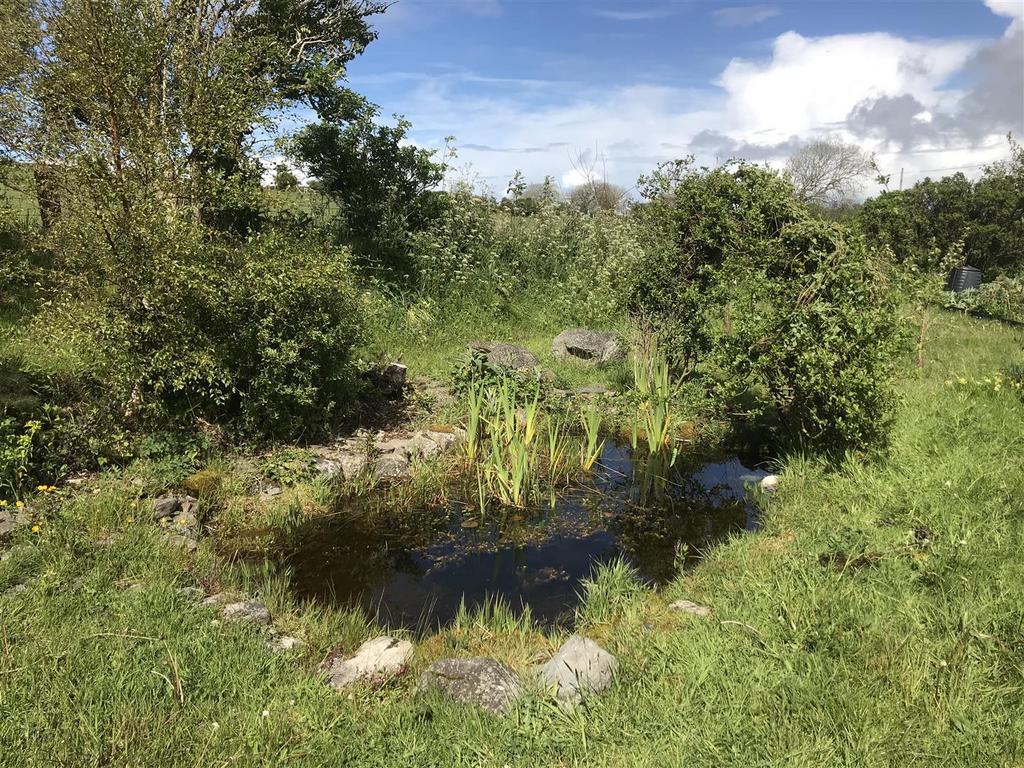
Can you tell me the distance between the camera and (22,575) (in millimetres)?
3598

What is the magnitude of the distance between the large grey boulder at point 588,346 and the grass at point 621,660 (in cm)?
505

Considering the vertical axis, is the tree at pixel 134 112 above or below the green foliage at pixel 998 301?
above

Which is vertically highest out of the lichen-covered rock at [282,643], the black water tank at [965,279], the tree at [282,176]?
the tree at [282,176]

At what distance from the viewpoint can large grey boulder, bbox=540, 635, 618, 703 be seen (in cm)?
297

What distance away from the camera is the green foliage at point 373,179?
35.8ft

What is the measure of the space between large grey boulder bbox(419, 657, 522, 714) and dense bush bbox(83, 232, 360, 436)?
11.0 ft

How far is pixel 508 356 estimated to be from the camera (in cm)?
845

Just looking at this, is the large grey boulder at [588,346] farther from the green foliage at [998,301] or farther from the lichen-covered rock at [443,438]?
the green foliage at [998,301]

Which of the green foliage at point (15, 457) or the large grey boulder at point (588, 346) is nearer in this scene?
the green foliage at point (15, 457)

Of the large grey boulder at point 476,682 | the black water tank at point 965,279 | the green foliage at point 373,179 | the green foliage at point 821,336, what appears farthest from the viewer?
the black water tank at point 965,279

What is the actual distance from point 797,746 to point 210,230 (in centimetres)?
578

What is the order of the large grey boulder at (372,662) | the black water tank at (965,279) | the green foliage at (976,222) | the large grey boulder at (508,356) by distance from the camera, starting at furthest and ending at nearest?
the green foliage at (976,222) < the black water tank at (965,279) < the large grey boulder at (508,356) < the large grey boulder at (372,662)

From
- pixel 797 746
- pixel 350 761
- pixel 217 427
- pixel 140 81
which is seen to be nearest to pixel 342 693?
pixel 350 761

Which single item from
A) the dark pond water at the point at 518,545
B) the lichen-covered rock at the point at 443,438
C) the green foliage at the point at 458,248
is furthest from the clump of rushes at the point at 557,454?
the green foliage at the point at 458,248
